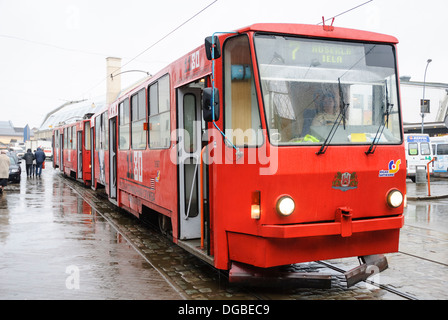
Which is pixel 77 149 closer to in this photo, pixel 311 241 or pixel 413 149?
pixel 413 149

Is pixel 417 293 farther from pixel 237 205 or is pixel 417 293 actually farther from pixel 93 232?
pixel 93 232

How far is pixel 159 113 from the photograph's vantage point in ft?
25.9

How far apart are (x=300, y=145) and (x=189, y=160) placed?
236 centimetres

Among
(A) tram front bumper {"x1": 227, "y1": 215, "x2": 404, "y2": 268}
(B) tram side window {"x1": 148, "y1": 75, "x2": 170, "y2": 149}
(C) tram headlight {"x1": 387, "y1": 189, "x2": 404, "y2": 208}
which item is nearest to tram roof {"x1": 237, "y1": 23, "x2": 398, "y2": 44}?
(C) tram headlight {"x1": 387, "y1": 189, "x2": 404, "y2": 208}

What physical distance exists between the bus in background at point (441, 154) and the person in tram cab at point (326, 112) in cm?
2850

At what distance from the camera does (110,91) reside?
46.8 metres

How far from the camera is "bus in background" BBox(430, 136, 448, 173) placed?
1216 inches

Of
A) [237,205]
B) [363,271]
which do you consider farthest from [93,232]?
[363,271]

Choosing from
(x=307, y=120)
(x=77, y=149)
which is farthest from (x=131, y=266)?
(x=77, y=149)

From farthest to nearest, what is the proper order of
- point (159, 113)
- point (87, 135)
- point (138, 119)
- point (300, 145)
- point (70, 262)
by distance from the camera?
point (87, 135) → point (138, 119) → point (159, 113) → point (70, 262) → point (300, 145)

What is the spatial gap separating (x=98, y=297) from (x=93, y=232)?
4.51 metres

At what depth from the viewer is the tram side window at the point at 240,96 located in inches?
201

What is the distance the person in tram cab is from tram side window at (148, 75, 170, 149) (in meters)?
2.86

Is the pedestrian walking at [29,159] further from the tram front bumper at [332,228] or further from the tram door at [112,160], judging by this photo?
the tram front bumper at [332,228]
